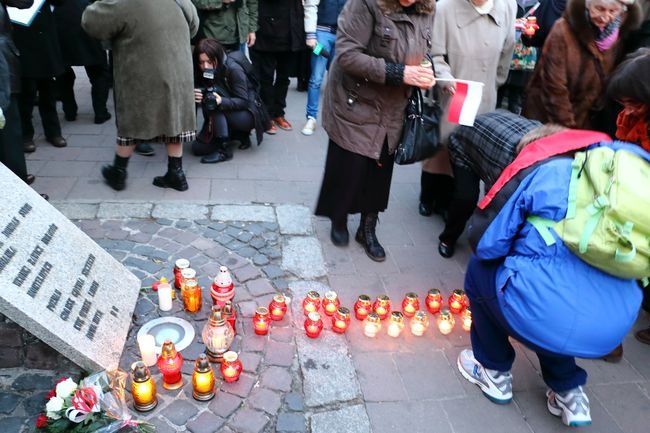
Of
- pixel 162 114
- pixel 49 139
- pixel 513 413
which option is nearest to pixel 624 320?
pixel 513 413

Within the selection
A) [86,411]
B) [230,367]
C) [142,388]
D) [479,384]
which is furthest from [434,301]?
[86,411]

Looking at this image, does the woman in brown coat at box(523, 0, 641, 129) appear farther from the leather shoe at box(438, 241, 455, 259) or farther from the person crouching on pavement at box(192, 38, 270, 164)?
the person crouching on pavement at box(192, 38, 270, 164)

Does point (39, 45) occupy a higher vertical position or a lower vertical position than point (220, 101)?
higher

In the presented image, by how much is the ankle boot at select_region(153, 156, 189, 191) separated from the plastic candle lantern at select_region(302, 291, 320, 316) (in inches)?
79.4

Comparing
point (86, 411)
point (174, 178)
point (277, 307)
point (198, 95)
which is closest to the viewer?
point (86, 411)

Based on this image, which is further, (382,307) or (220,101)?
(220,101)

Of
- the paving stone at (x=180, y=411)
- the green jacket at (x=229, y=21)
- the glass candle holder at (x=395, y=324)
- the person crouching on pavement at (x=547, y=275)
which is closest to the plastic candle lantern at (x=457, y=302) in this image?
the glass candle holder at (x=395, y=324)

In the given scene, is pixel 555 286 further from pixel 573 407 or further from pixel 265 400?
pixel 265 400

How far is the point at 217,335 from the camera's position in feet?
9.48

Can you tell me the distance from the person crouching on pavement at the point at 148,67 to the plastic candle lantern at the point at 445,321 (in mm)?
2646

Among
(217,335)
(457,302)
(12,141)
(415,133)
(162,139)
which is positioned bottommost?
(457,302)

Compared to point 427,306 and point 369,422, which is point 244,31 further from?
point 369,422

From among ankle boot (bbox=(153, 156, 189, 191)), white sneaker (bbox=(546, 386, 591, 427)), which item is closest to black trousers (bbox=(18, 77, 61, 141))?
ankle boot (bbox=(153, 156, 189, 191))

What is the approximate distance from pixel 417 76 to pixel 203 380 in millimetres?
2175
